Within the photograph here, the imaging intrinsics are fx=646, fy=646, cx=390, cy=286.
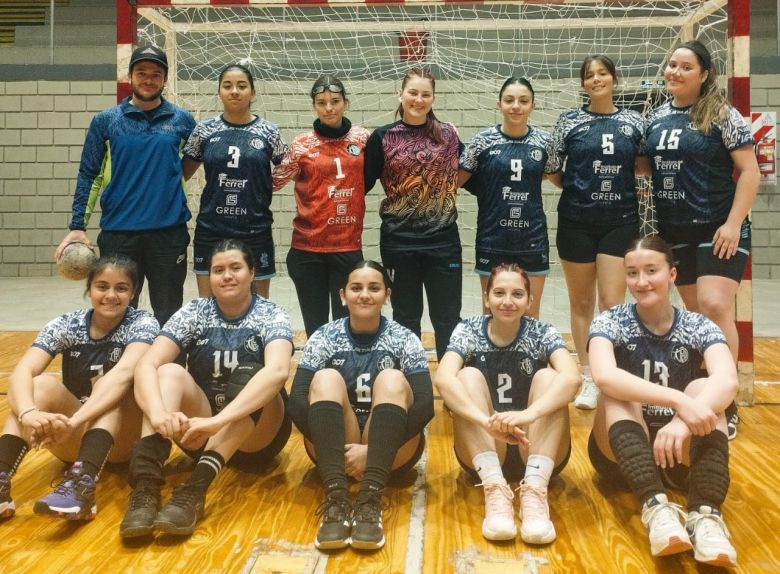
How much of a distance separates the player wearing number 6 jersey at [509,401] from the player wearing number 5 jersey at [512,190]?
85cm

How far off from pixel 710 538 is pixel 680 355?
0.73 meters

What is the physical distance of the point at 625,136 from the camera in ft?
11.2

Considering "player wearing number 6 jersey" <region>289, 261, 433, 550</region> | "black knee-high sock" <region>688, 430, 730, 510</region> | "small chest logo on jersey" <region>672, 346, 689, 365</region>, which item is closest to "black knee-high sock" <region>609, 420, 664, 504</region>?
"black knee-high sock" <region>688, 430, 730, 510</region>

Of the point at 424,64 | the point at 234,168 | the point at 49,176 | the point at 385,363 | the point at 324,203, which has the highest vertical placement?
the point at 424,64

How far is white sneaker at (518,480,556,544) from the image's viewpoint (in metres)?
2.17

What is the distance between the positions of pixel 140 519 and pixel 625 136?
289 centimetres

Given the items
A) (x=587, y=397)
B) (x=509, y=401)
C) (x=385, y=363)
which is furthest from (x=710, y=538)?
(x=587, y=397)

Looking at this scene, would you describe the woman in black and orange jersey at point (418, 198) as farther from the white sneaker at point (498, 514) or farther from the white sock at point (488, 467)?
the white sneaker at point (498, 514)

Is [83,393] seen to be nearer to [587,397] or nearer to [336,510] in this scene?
[336,510]

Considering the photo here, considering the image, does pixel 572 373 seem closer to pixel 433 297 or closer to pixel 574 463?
pixel 574 463

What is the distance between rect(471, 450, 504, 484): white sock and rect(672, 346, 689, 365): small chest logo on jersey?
31.3 inches

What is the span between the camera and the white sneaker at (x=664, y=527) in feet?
6.42

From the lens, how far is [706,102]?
3.20 m

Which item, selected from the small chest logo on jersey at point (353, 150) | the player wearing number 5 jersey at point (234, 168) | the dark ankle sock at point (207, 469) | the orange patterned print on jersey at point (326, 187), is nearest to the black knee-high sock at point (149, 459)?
the dark ankle sock at point (207, 469)
